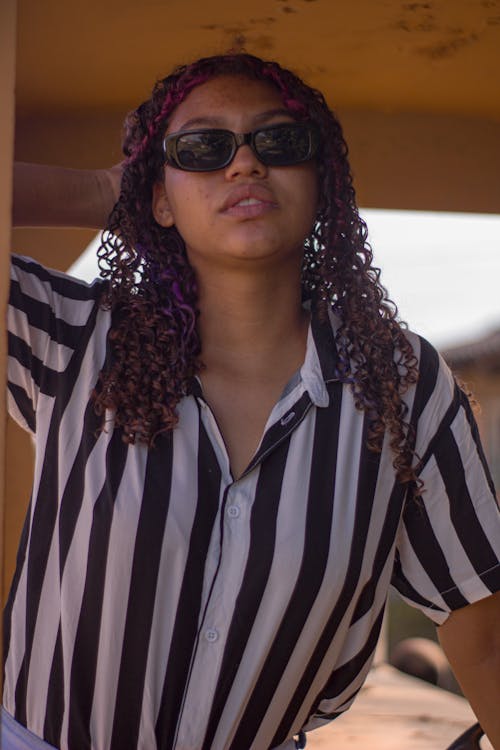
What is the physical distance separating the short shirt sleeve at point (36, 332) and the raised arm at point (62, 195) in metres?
0.28

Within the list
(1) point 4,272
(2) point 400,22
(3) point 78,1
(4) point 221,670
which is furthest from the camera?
(2) point 400,22

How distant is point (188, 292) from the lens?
94.4 inches

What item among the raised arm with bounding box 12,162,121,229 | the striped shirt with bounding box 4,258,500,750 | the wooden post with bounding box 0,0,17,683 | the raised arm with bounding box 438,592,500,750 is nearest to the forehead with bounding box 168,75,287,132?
the raised arm with bounding box 12,162,121,229

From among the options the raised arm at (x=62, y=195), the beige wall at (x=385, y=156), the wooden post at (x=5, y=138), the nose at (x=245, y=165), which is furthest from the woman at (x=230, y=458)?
the wooden post at (x=5, y=138)

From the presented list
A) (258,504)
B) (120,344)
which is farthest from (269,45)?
(258,504)

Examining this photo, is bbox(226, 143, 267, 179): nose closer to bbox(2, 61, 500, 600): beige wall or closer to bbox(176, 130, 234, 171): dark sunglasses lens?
bbox(176, 130, 234, 171): dark sunglasses lens

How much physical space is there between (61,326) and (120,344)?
14 cm

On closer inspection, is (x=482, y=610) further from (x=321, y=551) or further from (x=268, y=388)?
(x=268, y=388)

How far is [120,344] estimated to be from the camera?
2270mm

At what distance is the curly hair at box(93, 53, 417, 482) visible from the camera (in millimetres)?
2229

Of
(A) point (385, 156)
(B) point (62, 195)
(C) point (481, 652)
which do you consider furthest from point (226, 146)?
(C) point (481, 652)

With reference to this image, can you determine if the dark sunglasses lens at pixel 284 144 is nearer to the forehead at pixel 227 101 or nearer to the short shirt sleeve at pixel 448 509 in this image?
the forehead at pixel 227 101

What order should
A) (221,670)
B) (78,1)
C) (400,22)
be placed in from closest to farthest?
(221,670) → (78,1) → (400,22)

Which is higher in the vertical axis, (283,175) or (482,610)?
(283,175)
